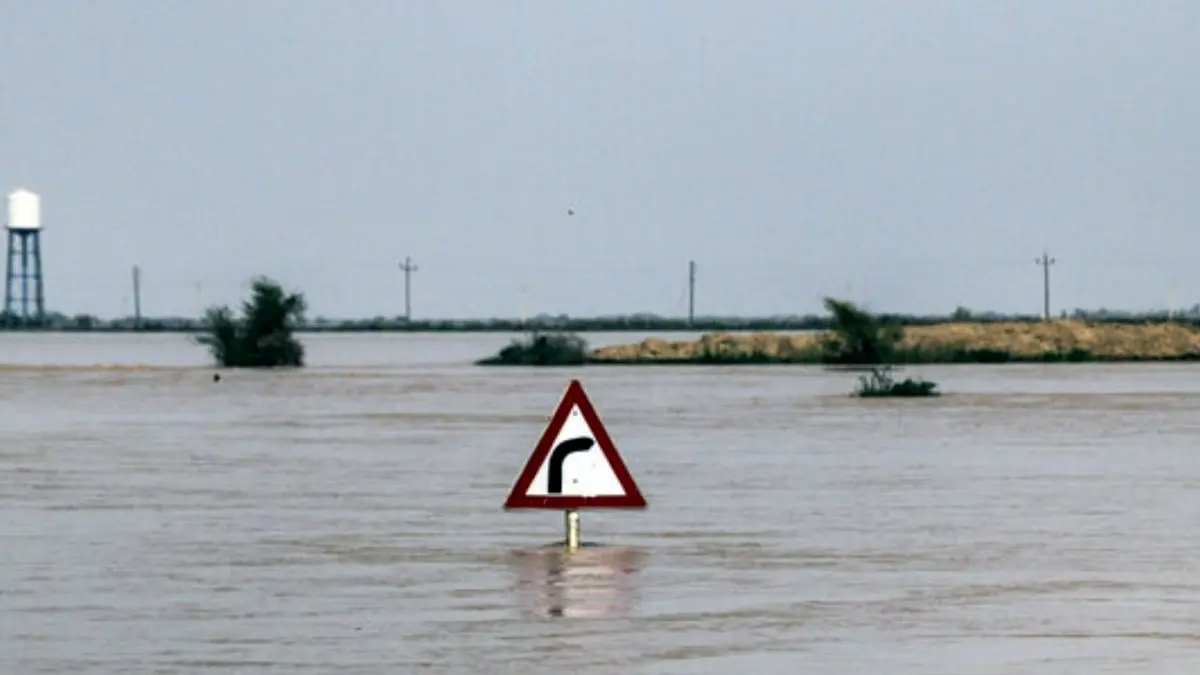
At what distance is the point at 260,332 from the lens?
96062 mm

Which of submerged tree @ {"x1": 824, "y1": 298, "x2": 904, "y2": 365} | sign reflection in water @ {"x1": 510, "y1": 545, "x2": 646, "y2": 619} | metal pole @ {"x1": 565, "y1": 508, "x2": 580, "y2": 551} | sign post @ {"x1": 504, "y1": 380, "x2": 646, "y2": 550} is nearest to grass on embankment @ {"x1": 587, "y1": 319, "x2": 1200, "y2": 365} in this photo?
submerged tree @ {"x1": 824, "y1": 298, "x2": 904, "y2": 365}

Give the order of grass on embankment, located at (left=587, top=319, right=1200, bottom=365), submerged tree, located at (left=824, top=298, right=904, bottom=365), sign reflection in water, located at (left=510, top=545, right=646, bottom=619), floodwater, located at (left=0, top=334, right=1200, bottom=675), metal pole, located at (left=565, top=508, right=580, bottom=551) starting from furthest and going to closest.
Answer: grass on embankment, located at (left=587, top=319, right=1200, bottom=365)
submerged tree, located at (left=824, top=298, right=904, bottom=365)
metal pole, located at (left=565, top=508, right=580, bottom=551)
sign reflection in water, located at (left=510, top=545, right=646, bottom=619)
floodwater, located at (left=0, top=334, right=1200, bottom=675)

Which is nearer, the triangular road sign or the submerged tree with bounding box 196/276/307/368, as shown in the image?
the triangular road sign

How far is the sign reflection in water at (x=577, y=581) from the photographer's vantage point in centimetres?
1641

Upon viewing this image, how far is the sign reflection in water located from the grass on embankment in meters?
80.5

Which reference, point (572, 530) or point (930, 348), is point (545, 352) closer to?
point (930, 348)

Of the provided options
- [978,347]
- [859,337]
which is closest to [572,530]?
[859,337]

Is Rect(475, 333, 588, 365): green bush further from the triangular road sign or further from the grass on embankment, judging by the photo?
the triangular road sign

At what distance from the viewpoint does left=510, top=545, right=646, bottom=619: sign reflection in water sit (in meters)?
16.4

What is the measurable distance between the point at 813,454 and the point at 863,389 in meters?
25.3

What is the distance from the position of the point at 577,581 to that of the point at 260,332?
258 feet

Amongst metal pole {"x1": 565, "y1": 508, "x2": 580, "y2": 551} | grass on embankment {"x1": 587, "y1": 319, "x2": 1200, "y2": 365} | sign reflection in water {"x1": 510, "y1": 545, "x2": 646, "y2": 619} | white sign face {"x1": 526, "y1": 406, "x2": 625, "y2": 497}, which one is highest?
grass on embankment {"x1": 587, "y1": 319, "x2": 1200, "y2": 365}

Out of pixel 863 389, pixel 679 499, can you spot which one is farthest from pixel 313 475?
pixel 863 389

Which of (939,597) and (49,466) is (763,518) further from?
(49,466)
